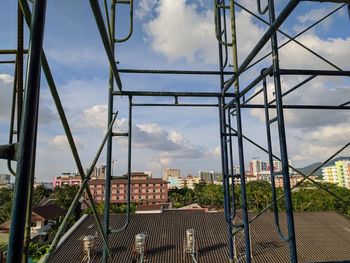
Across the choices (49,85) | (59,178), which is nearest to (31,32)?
(49,85)

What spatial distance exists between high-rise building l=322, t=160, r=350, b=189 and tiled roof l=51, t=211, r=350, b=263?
340 feet

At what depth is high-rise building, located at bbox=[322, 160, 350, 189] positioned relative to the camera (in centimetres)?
10993

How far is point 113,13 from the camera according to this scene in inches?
144

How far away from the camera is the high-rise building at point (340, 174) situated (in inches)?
4328

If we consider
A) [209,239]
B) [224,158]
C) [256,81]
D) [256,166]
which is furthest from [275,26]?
[256,166]

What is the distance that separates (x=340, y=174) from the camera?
11588cm

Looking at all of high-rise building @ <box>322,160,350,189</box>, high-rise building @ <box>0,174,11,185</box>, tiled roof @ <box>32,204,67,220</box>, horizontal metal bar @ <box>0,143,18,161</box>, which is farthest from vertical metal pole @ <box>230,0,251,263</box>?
high-rise building @ <box>322,160,350,189</box>

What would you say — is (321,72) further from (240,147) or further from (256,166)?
(256,166)

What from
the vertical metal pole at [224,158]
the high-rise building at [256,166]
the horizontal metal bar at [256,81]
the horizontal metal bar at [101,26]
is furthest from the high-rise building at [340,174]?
the horizontal metal bar at [101,26]

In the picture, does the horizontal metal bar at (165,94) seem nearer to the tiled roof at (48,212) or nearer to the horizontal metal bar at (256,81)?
the horizontal metal bar at (256,81)

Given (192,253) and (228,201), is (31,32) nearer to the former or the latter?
(228,201)

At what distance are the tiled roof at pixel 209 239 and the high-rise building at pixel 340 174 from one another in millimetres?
103706

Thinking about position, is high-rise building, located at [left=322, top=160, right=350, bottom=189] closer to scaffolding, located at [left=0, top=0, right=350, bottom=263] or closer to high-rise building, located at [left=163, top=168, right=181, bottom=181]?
high-rise building, located at [left=163, top=168, right=181, bottom=181]

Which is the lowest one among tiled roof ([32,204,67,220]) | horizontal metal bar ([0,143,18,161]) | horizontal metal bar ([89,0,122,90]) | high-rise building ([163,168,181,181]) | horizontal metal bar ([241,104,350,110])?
tiled roof ([32,204,67,220])
